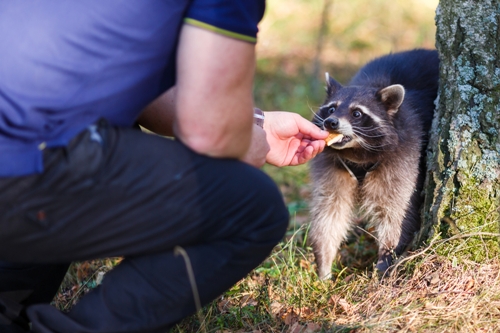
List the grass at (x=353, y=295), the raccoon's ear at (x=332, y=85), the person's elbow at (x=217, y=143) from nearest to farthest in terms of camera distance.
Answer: the person's elbow at (x=217, y=143) < the grass at (x=353, y=295) < the raccoon's ear at (x=332, y=85)

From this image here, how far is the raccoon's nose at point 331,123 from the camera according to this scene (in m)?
3.84

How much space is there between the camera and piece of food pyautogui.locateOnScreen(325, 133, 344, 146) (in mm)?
3826

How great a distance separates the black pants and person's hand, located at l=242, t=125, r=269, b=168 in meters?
0.25

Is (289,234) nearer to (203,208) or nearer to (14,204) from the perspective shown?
(203,208)

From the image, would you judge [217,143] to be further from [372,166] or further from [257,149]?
[372,166]

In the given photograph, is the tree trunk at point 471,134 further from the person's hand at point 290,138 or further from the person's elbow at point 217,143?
the person's elbow at point 217,143

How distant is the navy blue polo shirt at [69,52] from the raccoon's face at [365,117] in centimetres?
183

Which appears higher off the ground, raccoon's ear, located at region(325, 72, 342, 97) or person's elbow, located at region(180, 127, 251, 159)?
person's elbow, located at region(180, 127, 251, 159)

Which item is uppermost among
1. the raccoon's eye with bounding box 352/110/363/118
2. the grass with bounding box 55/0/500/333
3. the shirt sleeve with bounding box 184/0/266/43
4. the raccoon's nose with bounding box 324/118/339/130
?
the shirt sleeve with bounding box 184/0/266/43

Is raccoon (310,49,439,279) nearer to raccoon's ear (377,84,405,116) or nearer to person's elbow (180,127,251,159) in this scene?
raccoon's ear (377,84,405,116)

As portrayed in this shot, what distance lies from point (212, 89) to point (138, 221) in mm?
572

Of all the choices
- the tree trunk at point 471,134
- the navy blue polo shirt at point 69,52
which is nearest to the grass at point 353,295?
the tree trunk at point 471,134

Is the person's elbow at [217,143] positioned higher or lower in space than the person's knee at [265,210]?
higher

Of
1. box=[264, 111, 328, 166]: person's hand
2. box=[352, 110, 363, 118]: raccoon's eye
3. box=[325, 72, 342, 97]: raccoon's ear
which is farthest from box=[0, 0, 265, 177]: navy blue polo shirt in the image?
box=[325, 72, 342, 97]: raccoon's ear
